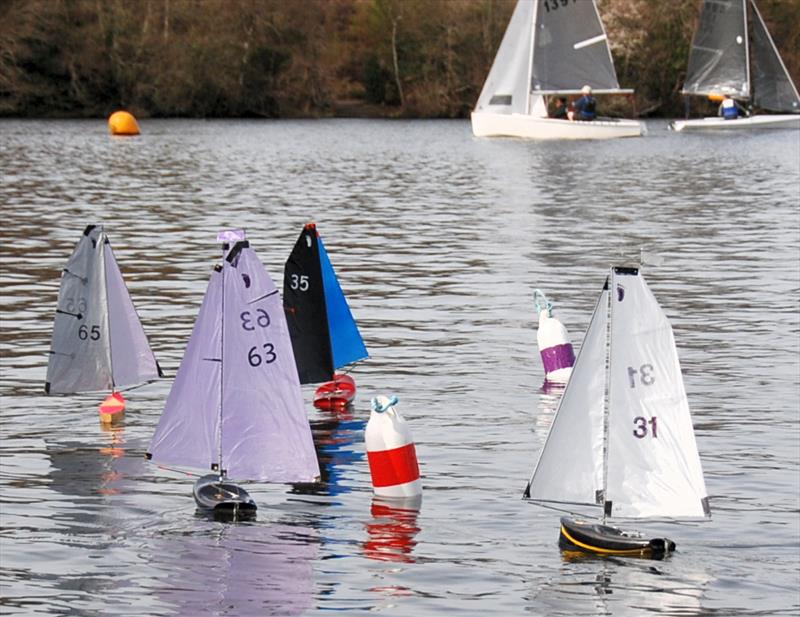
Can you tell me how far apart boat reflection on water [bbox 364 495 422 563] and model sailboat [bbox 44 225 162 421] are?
4.45 meters

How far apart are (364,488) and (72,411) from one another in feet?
16.0

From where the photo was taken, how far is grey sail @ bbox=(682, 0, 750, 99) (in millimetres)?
92875

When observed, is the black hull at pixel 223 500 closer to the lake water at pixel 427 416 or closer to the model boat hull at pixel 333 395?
the lake water at pixel 427 416

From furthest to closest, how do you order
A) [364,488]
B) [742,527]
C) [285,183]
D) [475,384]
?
[285,183] → [475,384] → [364,488] → [742,527]

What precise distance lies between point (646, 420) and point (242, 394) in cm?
326

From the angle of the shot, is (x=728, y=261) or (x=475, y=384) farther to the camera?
(x=728, y=261)

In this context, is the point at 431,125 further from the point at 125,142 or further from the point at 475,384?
the point at 475,384

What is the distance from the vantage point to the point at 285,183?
5694 cm

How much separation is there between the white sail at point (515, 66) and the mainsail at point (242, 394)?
70259mm

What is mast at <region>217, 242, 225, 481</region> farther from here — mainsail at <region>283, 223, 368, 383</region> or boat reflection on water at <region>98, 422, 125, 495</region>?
mainsail at <region>283, 223, 368, 383</region>

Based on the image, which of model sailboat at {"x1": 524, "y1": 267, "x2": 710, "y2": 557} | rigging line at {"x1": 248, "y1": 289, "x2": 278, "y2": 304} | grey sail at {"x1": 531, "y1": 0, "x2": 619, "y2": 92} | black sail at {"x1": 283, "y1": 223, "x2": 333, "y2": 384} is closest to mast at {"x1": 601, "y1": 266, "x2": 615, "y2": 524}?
model sailboat at {"x1": 524, "y1": 267, "x2": 710, "y2": 557}

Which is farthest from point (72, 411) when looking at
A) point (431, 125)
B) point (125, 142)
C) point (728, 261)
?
point (431, 125)

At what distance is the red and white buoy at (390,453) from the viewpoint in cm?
1512

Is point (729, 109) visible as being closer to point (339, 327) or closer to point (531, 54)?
point (531, 54)
